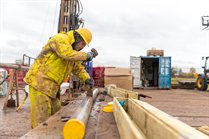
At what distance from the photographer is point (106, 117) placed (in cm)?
400

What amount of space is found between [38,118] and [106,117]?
0.92 metres

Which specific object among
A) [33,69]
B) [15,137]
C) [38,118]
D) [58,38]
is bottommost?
[15,137]

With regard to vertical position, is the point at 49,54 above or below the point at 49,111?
above

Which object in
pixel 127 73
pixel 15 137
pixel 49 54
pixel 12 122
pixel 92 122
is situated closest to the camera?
pixel 92 122

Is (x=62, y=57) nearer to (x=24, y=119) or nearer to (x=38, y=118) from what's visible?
(x=38, y=118)

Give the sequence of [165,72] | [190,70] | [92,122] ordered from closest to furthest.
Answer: [92,122]
[165,72]
[190,70]

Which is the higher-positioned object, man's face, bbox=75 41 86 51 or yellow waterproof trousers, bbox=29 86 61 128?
man's face, bbox=75 41 86 51

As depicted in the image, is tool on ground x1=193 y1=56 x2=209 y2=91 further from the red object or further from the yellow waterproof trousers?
the yellow waterproof trousers

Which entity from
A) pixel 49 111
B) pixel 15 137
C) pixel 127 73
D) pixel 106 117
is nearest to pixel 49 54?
pixel 49 111

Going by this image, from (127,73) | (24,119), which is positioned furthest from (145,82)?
(24,119)

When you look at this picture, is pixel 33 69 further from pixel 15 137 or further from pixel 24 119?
pixel 24 119

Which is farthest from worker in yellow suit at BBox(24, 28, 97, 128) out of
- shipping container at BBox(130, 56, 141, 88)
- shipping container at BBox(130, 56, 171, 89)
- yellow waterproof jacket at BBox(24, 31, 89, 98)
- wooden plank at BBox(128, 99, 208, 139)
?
shipping container at BBox(130, 56, 141, 88)

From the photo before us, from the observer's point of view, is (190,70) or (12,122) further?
(190,70)

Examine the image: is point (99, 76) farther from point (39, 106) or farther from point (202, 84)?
point (39, 106)
